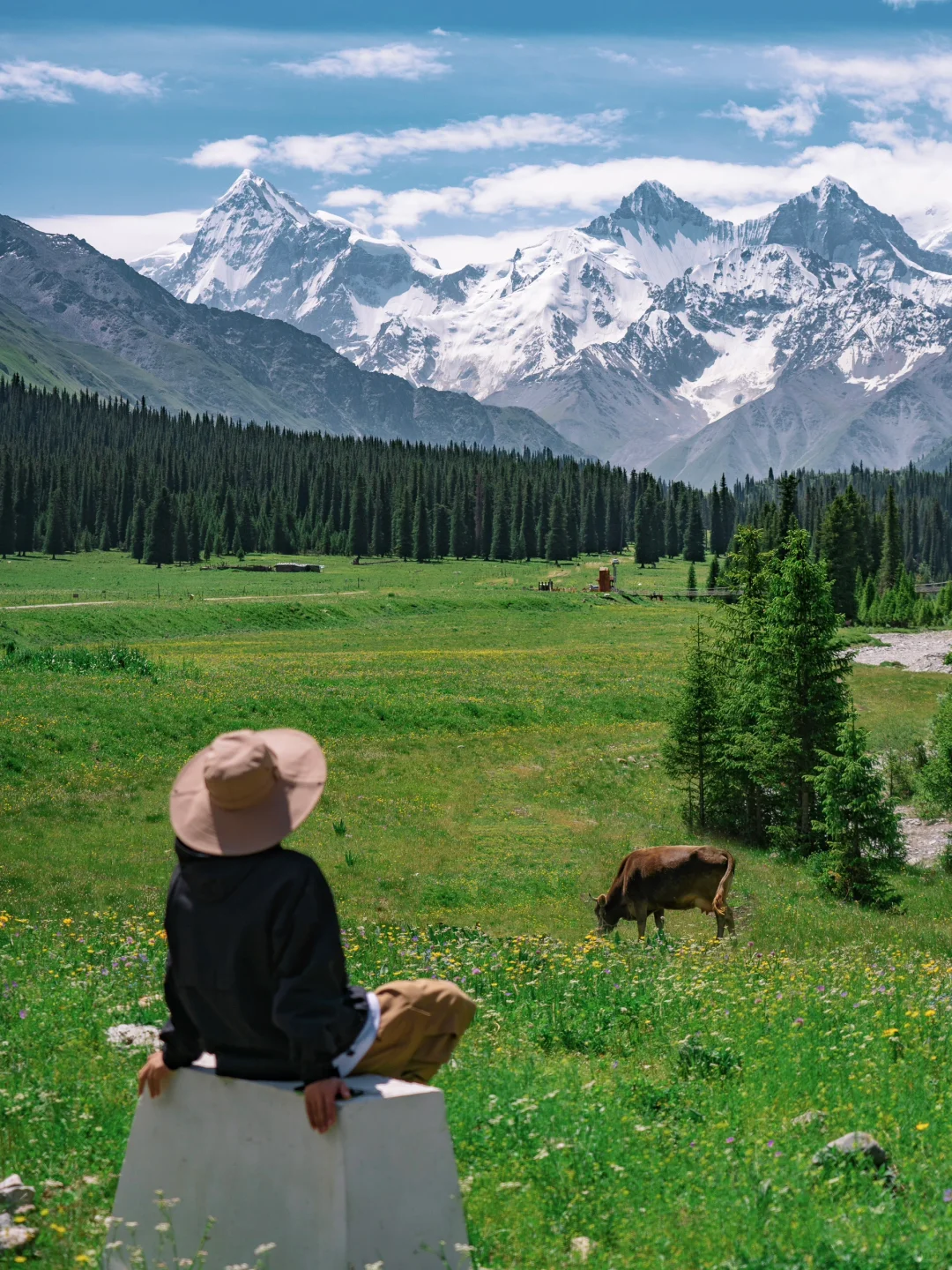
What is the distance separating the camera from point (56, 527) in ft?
602

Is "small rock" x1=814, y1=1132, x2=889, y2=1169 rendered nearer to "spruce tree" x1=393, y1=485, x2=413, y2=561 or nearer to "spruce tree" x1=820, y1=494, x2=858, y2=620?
"spruce tree" x1=820, y1=494, x2=858, y2=620

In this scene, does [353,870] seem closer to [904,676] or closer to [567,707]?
[567,707]

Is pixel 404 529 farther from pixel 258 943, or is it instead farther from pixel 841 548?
pixel 258 943

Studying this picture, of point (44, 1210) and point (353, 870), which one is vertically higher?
point (44, 1210)

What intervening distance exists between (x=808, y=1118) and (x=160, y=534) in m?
167

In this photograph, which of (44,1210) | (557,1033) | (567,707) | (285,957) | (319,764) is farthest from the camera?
(567,707)

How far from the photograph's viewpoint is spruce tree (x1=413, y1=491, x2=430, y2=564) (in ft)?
586

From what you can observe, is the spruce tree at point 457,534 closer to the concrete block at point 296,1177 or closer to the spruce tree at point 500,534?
the spruce tree at point 500,534

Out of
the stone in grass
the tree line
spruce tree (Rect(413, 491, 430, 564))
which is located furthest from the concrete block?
spruce tree (Rect(413, 491, 430, 564))

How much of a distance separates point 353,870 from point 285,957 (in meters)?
18.8

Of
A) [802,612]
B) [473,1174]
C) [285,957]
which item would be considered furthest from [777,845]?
[285,957]

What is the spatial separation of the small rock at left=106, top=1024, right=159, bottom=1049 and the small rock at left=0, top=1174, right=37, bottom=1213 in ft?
8.90

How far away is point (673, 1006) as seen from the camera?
39.5ft

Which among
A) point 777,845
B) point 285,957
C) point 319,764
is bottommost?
point 777,845
